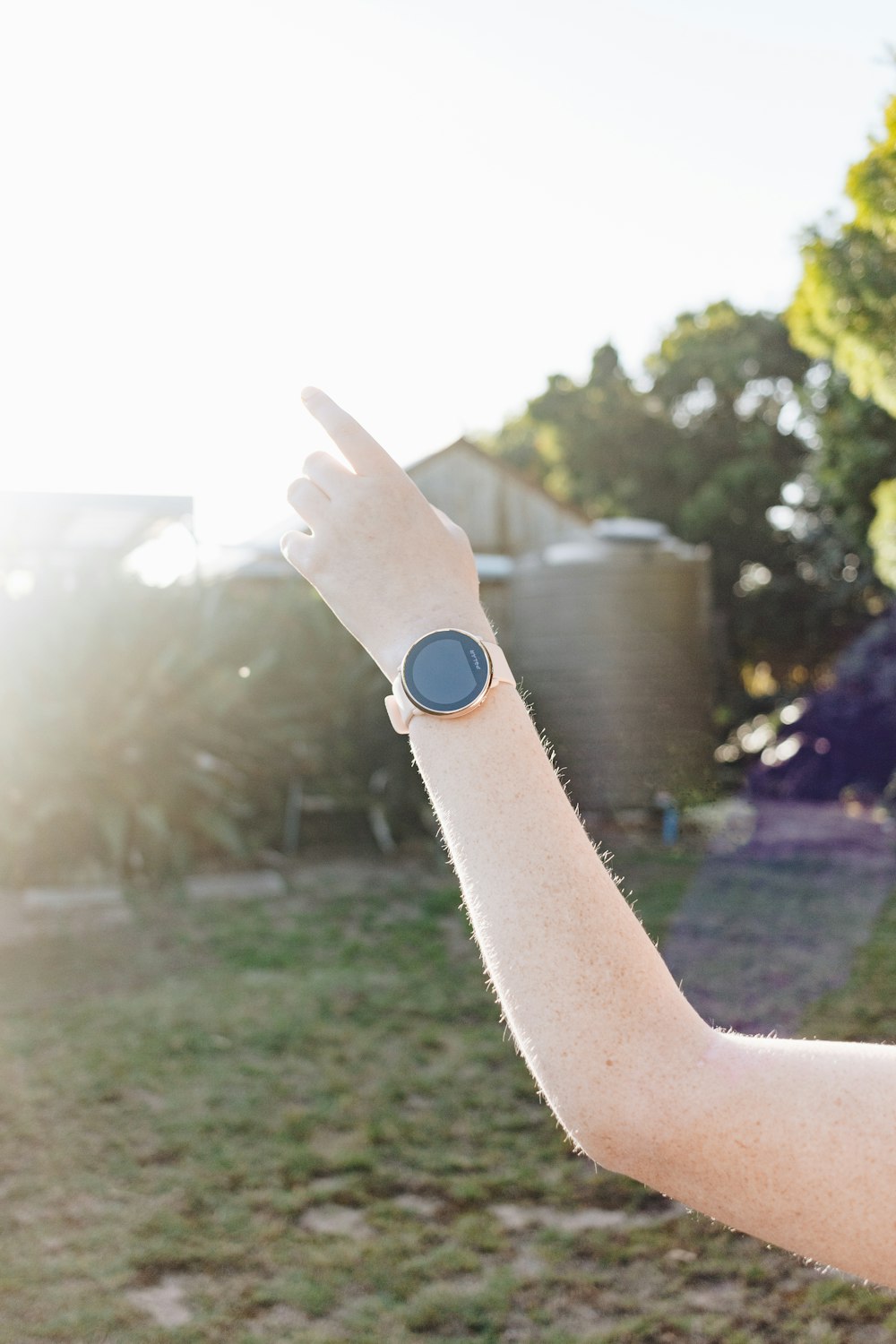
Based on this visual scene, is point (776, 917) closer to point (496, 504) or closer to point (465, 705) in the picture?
point (465, 705)

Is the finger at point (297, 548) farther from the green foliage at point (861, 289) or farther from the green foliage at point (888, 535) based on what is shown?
the green foliage at point (888, 535)

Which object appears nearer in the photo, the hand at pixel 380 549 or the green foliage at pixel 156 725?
the hand at pixel 380 549

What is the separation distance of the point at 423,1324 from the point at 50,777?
529 centimetres

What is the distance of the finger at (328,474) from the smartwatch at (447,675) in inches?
5.1

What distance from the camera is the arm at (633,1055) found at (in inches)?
28.4

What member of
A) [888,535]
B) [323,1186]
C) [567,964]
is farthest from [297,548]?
[888,535]

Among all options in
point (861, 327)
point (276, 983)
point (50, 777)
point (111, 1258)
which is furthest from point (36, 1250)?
point (50, 777)

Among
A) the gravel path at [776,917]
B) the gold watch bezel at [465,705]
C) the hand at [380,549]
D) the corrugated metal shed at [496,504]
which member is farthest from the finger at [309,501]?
the corrugated metal shed at [496,504]

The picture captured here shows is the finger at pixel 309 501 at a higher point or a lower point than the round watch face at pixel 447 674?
Answer: higher

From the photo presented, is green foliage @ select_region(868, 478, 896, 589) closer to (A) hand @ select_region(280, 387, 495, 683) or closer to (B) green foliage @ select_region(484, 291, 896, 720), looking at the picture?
(A) hand @ select_region(280, 387, 495, 683)

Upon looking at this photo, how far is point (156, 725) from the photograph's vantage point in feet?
24.1

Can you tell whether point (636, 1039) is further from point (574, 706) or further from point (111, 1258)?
point (574, 706)

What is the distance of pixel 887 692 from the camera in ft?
34.2

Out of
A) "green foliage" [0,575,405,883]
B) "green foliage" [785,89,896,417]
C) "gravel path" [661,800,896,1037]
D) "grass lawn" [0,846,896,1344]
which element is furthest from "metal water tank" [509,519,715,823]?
"green foliage" [785,89,896,417]
